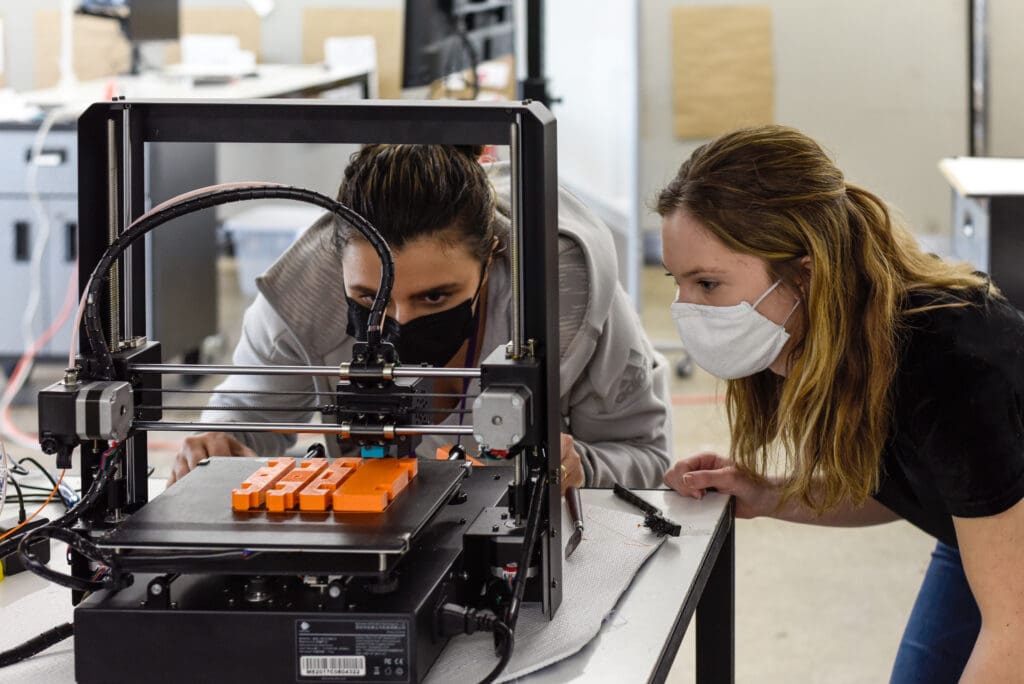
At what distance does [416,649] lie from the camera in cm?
92

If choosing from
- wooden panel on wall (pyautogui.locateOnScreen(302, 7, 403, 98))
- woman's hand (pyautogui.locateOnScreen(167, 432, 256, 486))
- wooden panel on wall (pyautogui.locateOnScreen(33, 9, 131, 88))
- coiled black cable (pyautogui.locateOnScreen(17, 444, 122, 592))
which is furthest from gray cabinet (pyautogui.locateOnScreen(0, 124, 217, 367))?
coiled black cable (pyautogui.locateOnScreen(17, 444, 122, 592))

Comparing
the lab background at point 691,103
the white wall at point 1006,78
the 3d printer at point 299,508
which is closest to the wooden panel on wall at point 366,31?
the lab background at point 691,103

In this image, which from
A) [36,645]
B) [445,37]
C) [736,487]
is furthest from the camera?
[445,37]

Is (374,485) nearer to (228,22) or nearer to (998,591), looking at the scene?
(998,591)

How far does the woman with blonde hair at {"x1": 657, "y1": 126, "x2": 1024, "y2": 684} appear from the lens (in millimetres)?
1205

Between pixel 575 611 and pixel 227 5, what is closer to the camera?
pixel 575 611

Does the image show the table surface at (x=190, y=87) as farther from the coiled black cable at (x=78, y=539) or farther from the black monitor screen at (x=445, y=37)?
the coiled black cable at (x=78, y=539)

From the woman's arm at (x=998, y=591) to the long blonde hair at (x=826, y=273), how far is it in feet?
0.45

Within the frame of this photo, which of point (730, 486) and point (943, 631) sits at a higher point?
point (730, 486)

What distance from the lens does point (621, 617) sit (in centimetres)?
109

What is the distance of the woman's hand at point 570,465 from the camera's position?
4.47 ft

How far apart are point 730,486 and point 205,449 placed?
597 millimetres

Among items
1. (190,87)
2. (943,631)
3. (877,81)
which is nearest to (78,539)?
(943,631)

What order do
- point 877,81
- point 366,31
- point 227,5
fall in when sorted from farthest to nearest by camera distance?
point 227,5 → point 366,31 → point 877,81
